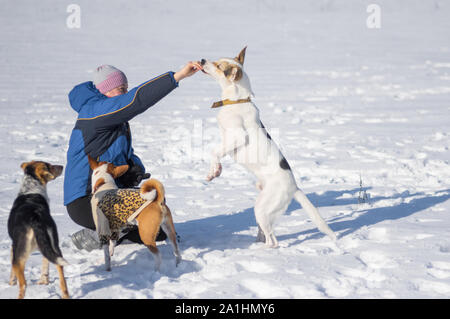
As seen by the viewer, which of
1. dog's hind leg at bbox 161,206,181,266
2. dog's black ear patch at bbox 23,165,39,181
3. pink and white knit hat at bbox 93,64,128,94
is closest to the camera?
dog's black ear patch at bbox 23,165,39,181

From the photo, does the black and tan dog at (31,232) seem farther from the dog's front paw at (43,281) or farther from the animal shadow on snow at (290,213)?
the animal shadow on snow at (290,213)

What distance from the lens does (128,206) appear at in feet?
10.8

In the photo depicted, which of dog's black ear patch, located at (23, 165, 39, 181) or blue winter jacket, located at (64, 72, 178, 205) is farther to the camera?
blue winter jacket, located at (64, 72, 178, 205)

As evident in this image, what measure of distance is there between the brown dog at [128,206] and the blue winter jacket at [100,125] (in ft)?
0.61

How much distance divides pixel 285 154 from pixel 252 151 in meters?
3.36

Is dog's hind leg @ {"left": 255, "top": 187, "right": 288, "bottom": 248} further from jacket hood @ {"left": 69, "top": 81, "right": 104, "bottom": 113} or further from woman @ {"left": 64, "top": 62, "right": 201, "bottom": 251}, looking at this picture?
jacket hood @ {"left": 69, "top": 81, "right": 104, "bottom": 113}

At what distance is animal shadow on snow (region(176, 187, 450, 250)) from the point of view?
4098 mm

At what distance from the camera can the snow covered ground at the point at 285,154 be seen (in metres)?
3.29

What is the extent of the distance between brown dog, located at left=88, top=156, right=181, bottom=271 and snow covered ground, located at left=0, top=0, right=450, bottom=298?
0.89 ft

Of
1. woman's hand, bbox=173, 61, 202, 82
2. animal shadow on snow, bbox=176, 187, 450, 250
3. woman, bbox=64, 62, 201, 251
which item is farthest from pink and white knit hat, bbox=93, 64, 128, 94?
animal shadow on snow, bbox=176, 187, 450, 250
